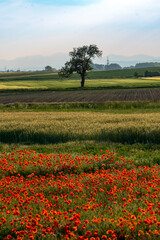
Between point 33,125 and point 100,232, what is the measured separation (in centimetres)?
1343

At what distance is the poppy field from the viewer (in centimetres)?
541

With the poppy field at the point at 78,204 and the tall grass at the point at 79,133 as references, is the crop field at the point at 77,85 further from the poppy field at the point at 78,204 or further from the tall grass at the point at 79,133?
the poppy field at the point at 78,204

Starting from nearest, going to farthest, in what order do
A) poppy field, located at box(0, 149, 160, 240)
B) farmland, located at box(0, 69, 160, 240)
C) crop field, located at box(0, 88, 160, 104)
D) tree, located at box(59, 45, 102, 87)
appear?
poppy field, located at box(0, 149, 160, 240)
farmland, located at box(0, 69, 160, 240)
crop field, located at box(0, 88, 160, 104)
tree, located at box(59, 45, 102, 87)

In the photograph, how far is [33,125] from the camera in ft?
59.9

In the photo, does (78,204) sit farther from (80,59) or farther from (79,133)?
(80,59)

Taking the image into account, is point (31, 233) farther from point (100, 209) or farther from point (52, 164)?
point (52, 164)

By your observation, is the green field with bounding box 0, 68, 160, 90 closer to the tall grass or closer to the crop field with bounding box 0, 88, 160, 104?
the crop field with bounding box 0, 88, 160, 104

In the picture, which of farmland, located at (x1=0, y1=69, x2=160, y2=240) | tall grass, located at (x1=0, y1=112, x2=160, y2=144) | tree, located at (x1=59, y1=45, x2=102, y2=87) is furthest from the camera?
tree, located at (x1=59, y1=45, x2=102, y2=87)

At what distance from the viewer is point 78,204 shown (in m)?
6.86

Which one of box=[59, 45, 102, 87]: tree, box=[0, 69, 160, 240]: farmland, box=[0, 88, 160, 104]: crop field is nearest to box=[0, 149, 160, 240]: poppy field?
box=[0, 69, 160, 240]: farmland

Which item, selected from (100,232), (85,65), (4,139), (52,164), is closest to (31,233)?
(100,232)

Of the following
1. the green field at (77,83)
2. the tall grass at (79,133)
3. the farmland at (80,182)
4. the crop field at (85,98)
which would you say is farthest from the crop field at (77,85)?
the farmland at (80,182)

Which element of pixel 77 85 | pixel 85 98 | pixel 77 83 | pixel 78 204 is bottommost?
pixel 78 204

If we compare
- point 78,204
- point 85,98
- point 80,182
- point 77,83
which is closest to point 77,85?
point 77,83
